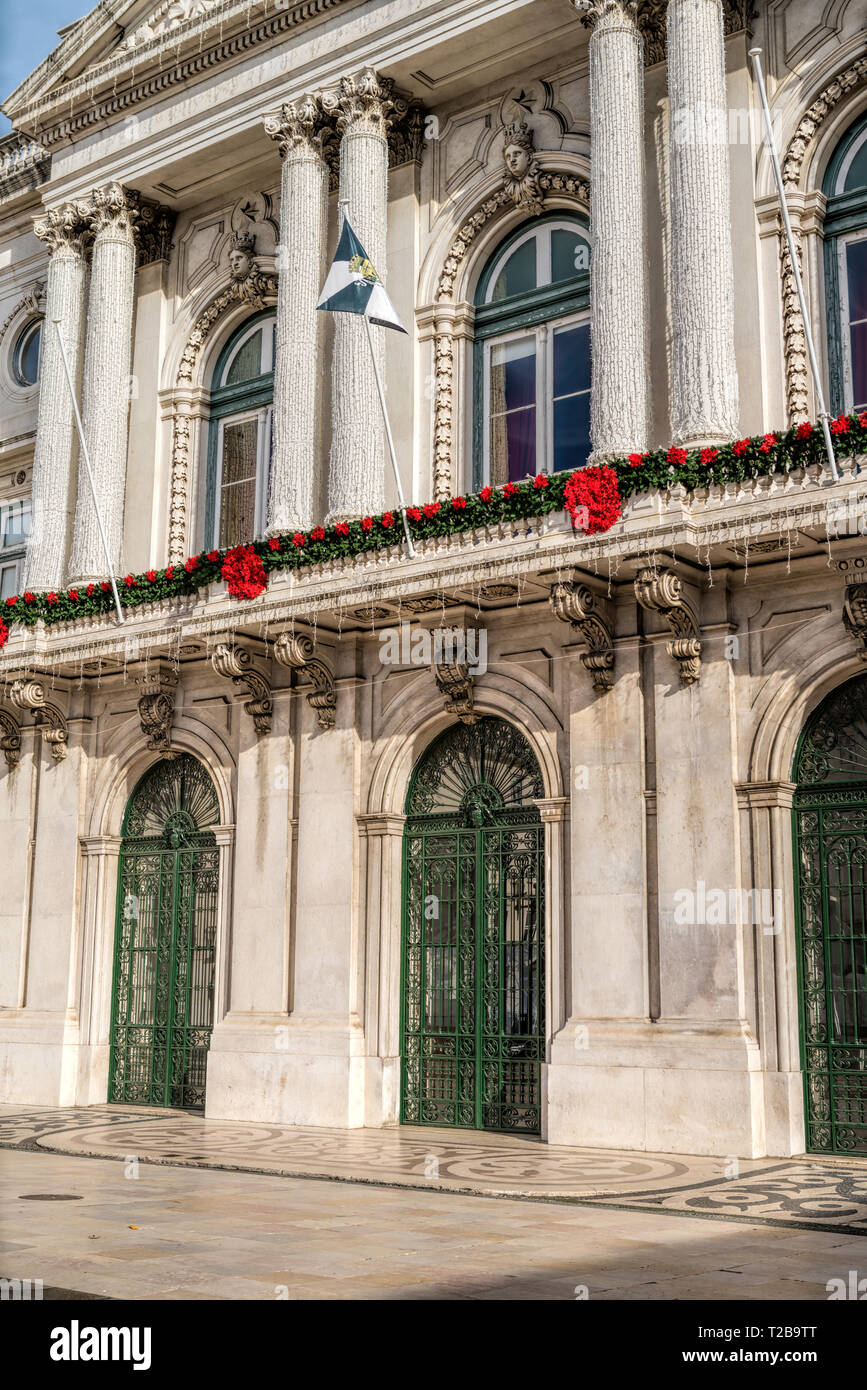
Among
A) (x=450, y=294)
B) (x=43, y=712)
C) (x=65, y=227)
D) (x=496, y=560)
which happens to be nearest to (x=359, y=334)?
(x=450, y=294)

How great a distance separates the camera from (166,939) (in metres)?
23.4

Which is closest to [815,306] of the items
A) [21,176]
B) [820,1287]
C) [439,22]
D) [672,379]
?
[672,379]

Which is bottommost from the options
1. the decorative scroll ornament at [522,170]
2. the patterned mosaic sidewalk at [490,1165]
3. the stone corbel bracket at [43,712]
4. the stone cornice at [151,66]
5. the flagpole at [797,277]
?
the patterned mosaic sidewalk at [490,1165]

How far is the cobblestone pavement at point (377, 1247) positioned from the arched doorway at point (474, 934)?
5570 millimetres

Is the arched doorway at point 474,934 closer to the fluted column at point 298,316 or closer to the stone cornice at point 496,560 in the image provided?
the stone cornice at point 496,560

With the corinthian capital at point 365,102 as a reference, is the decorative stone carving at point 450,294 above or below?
below

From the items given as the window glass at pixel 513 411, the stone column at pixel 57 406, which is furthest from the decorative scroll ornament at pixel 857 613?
the stone column at pixel 57 406

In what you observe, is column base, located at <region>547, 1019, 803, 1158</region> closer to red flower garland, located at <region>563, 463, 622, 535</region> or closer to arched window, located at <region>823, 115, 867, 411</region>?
red flower garland, located at <region>563, 463, 622, 535</region>

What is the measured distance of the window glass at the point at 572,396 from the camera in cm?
2113

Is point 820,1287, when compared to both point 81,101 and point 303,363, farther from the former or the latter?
point 81,101

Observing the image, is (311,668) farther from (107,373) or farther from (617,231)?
(107,373)

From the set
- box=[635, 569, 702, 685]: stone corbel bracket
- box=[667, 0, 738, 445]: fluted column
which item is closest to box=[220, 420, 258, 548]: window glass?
box=[667, 0, 738, 445]: fluted column

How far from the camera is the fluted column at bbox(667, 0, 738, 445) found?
60.6 feet
